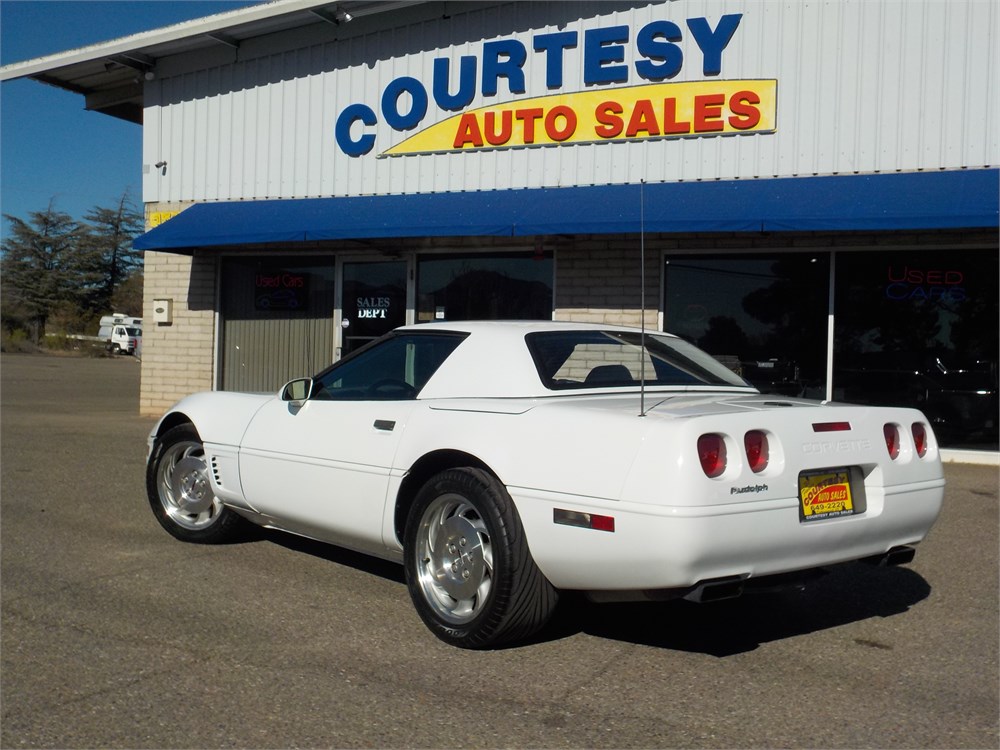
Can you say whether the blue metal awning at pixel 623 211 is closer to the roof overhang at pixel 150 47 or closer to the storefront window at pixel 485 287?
the storefront window at pixel 485 287

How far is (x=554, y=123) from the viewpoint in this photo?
12.5 meters

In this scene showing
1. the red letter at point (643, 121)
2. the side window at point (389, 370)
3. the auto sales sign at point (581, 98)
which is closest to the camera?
the side window at point (389, 370)

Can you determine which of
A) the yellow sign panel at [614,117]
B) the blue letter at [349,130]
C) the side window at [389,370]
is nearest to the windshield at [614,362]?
the side window at [389,370]

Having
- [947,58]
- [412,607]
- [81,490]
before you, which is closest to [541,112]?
[947,58]

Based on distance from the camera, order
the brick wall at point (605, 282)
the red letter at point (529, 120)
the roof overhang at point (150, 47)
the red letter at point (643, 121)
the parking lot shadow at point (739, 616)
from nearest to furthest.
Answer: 1. the parking lot shadow at point (739, 616)
2. the red letter at point (643, 121)
3. the brick wall at point (605, 282)
4. the red letter at point (529, 120)
5. the roof overhang at point (150, 47)

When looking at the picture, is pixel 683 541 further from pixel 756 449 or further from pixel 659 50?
pixel 659 50

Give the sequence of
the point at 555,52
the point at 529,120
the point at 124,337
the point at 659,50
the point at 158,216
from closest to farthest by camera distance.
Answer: the point at 659,50 < the point at 555,52 < the point at 529,120 < the point at 158,216 < the point at 124,337

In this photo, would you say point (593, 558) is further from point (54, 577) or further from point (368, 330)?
point (368, 330)

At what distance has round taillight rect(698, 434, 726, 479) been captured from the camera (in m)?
3.92

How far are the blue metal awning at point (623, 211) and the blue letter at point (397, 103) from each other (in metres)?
1.00

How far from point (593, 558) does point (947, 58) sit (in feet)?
28.7

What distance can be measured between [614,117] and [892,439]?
8201mm

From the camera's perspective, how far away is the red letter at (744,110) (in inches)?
451

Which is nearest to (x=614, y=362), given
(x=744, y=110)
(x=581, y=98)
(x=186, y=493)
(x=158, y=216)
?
(x=186, y=493)
